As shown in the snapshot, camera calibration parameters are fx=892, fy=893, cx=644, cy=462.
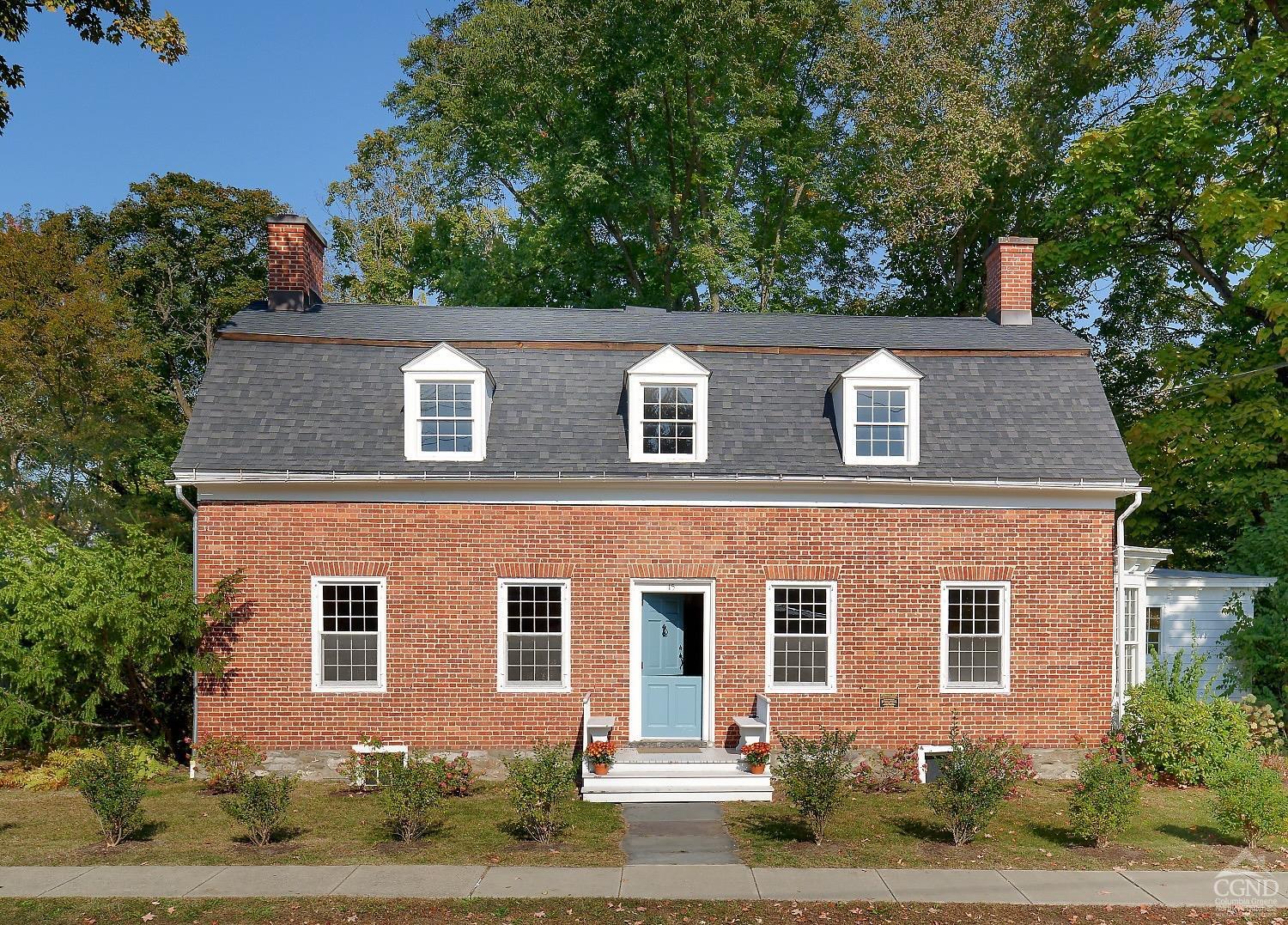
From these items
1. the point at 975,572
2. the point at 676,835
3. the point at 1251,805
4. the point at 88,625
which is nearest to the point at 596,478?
the point at 676,835

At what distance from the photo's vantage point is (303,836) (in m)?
11.9

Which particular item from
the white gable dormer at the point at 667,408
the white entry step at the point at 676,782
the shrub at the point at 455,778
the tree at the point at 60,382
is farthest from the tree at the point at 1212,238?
the tree at the point at 60,382

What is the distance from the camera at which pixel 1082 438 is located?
15844mm

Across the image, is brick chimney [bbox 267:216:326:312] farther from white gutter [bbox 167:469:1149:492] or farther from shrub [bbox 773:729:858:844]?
shrub [bbox 773:729:858:844]

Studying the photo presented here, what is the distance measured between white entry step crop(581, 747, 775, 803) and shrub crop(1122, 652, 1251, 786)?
6827mm

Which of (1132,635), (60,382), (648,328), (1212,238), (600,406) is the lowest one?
(1132,635)

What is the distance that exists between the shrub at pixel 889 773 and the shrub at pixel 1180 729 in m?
4.06

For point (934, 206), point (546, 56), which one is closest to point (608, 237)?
point (546, 56)

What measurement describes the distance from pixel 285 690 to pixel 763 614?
815 cm

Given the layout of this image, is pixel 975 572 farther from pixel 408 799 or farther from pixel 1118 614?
pixel 408 799

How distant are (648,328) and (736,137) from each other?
13560 millimetres

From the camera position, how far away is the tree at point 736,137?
88.5 feet

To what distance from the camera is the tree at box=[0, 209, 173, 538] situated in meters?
22.8

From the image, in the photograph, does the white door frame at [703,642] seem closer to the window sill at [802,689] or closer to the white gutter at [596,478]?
the window sill at [802,689]
